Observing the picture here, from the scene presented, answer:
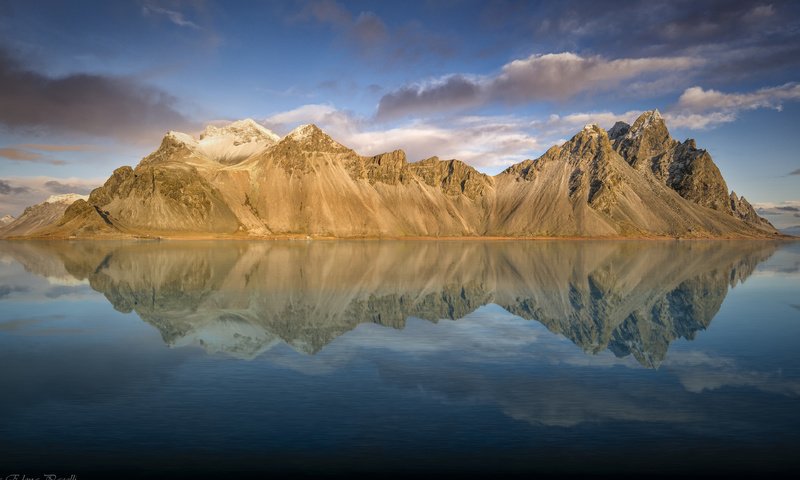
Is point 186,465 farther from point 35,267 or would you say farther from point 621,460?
point 35,267

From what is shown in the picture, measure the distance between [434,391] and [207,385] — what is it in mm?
7913

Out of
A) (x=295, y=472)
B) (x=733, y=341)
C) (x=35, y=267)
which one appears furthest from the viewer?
(x=35, y=267)

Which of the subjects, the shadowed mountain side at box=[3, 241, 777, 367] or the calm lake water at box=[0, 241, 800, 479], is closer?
the calm lake water at box=[0, 241, 800, 479]

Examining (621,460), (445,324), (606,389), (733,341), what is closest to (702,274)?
(733,341)

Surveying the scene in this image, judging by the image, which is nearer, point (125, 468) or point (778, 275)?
point (125, 468)

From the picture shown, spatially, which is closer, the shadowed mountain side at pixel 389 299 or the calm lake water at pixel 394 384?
the calm lake water at pixel 394 384

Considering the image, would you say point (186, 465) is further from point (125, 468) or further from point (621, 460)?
point (621, 460)

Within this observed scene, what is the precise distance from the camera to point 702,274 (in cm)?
6384

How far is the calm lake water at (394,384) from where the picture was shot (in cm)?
1280

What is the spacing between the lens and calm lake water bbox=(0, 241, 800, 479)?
42.0 ft

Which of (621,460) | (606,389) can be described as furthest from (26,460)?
(606,389)

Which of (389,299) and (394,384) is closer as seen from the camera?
(394,384)

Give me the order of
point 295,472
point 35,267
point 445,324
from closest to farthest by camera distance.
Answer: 1. point 295,472
2. point 445,324
3. point 35,267

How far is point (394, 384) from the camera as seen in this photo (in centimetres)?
1883
